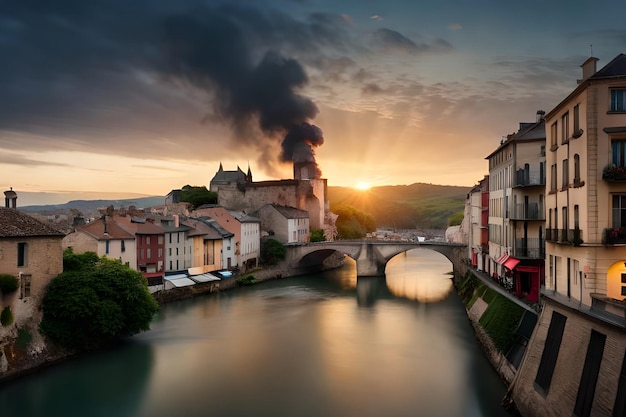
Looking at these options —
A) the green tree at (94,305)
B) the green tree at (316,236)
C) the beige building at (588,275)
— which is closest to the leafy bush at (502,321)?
the beige building at (588,275)

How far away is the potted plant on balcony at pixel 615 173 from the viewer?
1463 centimetres

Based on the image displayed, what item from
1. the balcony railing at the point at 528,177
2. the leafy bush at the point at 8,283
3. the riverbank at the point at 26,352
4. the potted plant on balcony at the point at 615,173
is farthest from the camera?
the balcony railing at the point at 528,177

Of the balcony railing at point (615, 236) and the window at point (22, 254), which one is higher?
the balcony railing at point (615, 236)

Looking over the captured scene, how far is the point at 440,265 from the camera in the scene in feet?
260

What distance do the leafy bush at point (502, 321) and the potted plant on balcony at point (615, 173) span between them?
9.96m

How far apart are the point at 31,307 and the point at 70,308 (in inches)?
67.4

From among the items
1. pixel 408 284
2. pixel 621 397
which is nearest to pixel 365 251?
pixel 408 284

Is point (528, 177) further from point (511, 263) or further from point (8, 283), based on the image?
point (8, 283)

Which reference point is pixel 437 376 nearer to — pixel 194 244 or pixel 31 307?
pixel 31 307

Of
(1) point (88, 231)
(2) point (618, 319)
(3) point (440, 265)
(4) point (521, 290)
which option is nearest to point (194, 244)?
(1) point (88, 231)

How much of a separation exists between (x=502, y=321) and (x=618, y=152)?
11898 mm

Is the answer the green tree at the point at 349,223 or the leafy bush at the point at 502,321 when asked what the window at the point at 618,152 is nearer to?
the leafy bush at the point at 502,321

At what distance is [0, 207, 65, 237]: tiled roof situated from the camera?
25828 millimetres

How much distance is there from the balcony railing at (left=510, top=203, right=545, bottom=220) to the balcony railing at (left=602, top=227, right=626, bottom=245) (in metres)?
15.6
